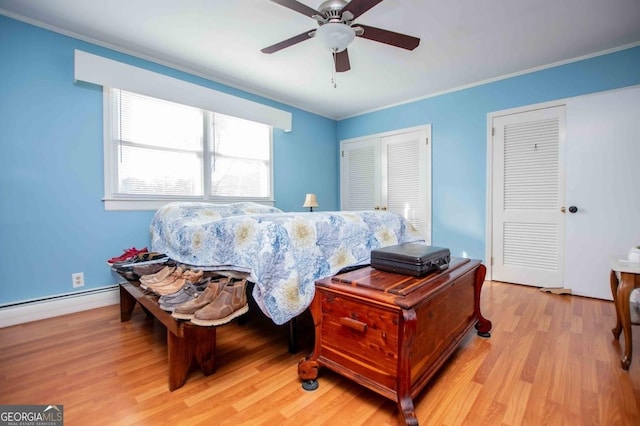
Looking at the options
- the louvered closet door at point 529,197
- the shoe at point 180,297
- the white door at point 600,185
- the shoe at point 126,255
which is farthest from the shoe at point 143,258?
the white door at point 600,185

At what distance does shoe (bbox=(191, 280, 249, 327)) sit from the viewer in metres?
1.29

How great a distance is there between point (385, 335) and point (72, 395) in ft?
4.81

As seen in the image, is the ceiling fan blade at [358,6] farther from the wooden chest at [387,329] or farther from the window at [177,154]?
the window at [177,154]

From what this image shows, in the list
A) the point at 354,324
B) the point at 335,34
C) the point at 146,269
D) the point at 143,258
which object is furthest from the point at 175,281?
the point at 335,34

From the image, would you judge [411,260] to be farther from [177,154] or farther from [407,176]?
[407,176]

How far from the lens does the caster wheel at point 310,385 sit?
1358 millimetres

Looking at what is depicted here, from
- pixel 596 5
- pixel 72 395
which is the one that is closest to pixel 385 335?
pixel 72 395

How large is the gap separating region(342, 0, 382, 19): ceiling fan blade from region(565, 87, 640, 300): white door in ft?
8.21

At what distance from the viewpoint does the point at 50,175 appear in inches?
88.7

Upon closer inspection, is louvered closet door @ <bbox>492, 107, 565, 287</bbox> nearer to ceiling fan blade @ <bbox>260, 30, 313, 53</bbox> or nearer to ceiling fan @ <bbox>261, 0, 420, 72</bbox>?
ceiling fan @ <bbox>261, 0, 420, 72</bbox>

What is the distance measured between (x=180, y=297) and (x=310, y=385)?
80 cm

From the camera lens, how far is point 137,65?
8.82ft

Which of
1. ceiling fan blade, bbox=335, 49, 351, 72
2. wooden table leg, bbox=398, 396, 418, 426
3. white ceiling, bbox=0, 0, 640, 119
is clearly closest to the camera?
wooden table leg, bbox=398, 396, 418, 426

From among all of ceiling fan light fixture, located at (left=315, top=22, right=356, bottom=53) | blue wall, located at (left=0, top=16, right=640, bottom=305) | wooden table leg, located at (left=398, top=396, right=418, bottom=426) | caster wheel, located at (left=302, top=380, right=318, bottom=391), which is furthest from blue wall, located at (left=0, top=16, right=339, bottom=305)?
wooden table leg, located at (left=398, top=396, right=418, bottom=426)
